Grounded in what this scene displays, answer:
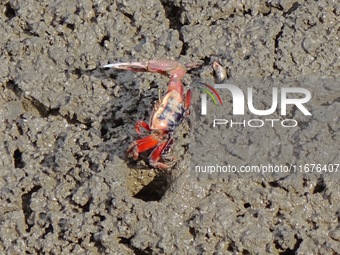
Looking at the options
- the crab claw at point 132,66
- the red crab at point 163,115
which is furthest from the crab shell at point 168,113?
the crab claw at point 132,66

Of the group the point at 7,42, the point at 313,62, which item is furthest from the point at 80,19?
the point at 313,62

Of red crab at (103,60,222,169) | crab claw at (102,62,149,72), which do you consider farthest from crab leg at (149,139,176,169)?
crab claw at (102,62,149,72)

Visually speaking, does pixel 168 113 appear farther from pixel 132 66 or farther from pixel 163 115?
pixel 132 66

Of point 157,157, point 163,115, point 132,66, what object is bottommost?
point 157,157

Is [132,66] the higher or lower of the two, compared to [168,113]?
higher

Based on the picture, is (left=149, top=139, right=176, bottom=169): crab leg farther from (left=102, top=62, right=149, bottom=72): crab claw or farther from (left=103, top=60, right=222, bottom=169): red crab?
(left=102, top=62, right=149, bottom=72): crab claw

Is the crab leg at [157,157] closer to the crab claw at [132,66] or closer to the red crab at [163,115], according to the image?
the red crab at [163,115]

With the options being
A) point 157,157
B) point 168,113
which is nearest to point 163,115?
point 168,113
